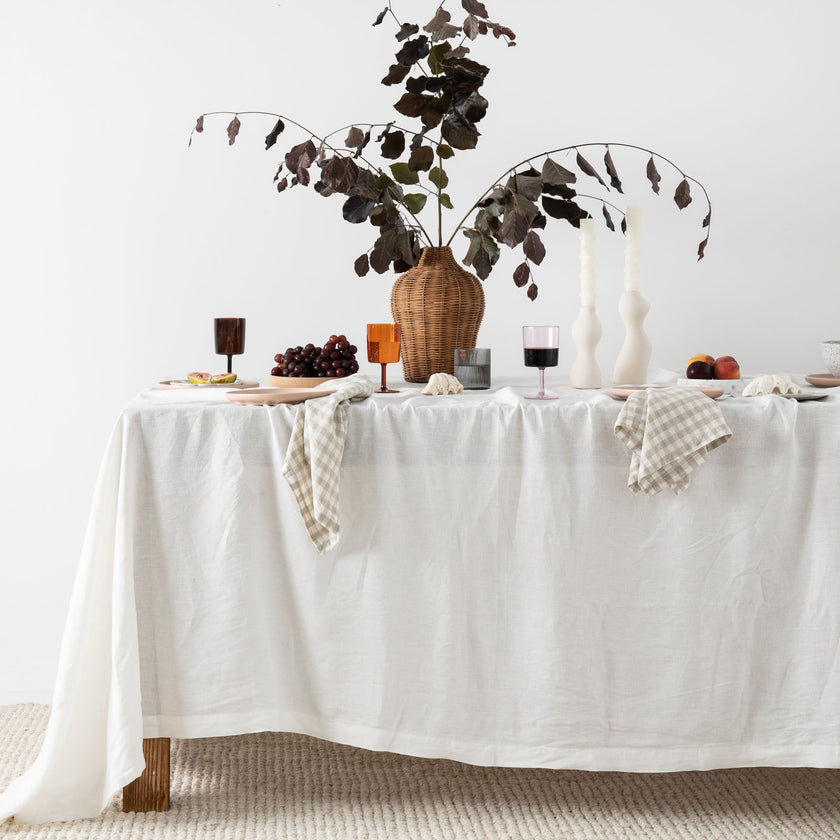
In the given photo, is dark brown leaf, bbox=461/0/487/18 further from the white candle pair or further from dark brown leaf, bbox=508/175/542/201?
the white candle pair

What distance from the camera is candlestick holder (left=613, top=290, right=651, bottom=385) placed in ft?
6.37

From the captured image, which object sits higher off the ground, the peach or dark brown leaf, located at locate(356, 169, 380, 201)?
dark brown leaf, located at locate(356, 169, 380, 201)

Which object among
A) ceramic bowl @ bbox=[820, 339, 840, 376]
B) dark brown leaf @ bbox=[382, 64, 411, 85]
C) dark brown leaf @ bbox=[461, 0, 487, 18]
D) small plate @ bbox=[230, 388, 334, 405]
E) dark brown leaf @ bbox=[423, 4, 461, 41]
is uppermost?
dark brown leaf @ bbox=[461, 0, 487, 18]

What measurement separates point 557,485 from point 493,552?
0.51 ft

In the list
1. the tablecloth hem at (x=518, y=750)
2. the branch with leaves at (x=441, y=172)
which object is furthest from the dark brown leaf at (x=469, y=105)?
the tablecloth hem at (x=518, y=750)

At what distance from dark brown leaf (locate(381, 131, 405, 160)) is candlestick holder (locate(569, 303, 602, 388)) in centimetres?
53

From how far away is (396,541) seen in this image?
157cm

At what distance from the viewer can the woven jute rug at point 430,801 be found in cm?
161

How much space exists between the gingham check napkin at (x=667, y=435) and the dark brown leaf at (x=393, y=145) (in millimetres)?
809

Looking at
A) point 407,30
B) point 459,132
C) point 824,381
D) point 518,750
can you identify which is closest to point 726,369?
point 824,381

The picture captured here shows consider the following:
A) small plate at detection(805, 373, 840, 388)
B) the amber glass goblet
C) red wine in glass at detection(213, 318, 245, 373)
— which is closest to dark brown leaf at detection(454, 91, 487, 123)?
the amber glass goblet

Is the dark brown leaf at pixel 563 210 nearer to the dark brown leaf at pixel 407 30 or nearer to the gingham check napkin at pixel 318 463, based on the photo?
the dark brown leaf at pixel 407 30

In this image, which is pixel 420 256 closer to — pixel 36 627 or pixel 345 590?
pixel 345 590

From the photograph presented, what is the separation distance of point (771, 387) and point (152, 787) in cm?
130
